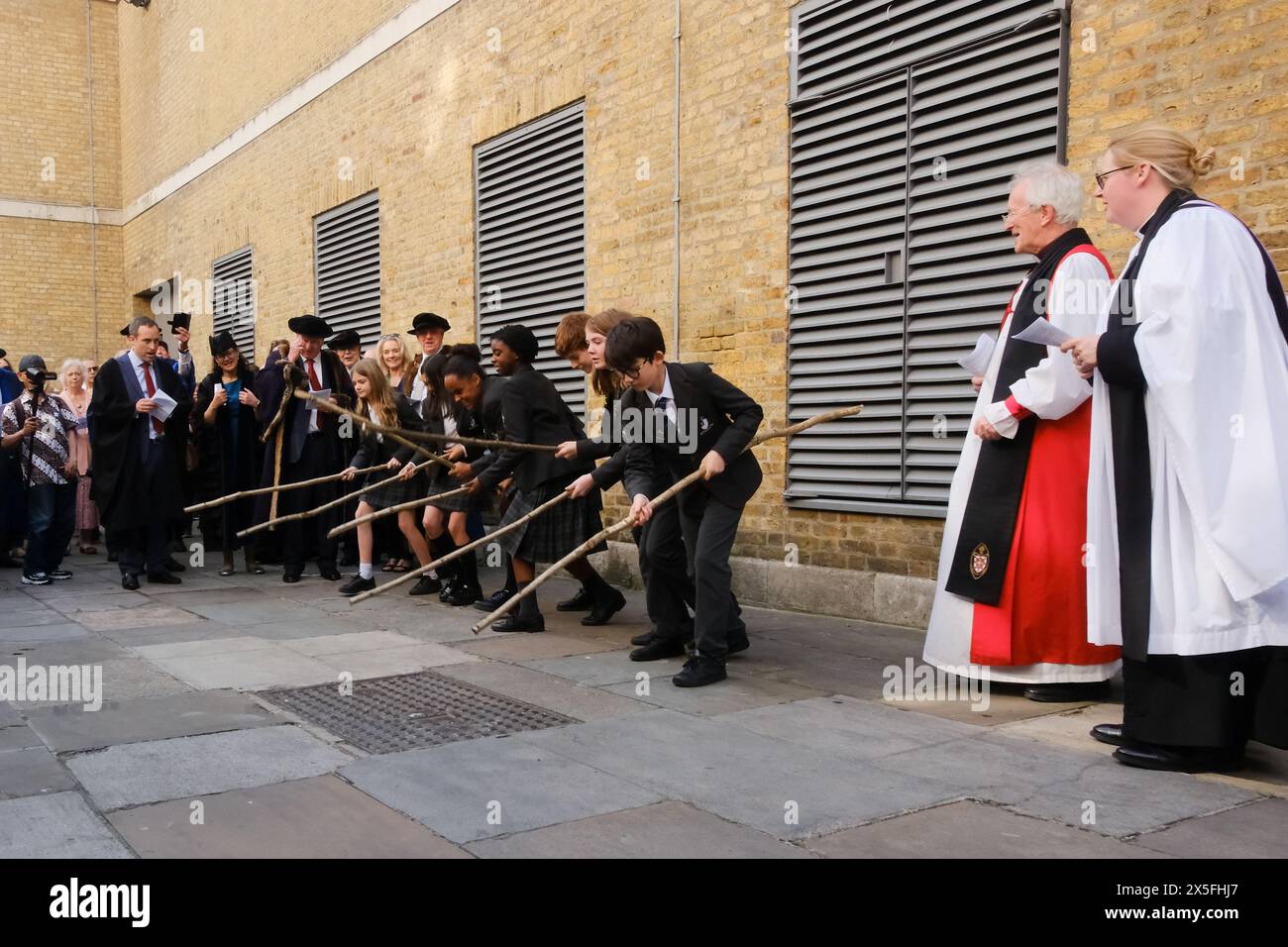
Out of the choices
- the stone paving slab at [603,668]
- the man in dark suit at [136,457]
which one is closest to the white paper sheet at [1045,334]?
the stone paving slab at [603,668]

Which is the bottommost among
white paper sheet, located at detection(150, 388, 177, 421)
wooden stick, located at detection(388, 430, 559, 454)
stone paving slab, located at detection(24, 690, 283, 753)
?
stone paving slab, located at detection(24, 690, 283, 753)

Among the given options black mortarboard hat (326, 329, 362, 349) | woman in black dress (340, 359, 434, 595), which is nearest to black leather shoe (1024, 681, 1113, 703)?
woman in black dress (340, 359, 434, 595)

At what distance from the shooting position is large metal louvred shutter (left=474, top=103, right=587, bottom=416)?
1041cm

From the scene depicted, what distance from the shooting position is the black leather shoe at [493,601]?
25.6 ft

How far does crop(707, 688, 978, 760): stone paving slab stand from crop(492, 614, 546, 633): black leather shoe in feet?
7.76

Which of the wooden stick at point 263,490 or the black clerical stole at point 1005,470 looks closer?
the black clerical stole at point 1005,470

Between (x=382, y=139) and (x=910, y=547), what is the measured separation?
8.70m

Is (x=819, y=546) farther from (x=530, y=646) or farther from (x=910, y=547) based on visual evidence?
(x=530, y=646)

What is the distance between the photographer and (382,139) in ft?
43.8

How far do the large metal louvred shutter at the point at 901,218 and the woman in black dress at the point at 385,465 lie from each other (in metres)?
2.71

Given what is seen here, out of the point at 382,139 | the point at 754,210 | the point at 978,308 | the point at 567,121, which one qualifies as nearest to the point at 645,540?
the point at 978,308

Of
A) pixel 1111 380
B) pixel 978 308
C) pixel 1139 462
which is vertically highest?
pixel 978 308

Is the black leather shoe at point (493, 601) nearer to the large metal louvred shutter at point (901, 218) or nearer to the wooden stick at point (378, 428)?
the wooden stick at point (378, 428)

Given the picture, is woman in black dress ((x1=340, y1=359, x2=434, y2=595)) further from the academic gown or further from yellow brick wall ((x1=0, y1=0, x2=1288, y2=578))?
the academic gown
